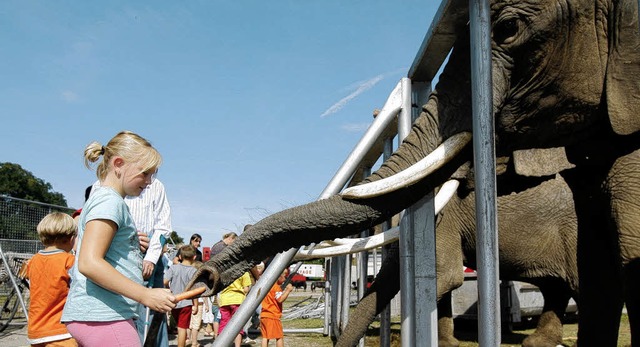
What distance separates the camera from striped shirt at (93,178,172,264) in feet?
13.1

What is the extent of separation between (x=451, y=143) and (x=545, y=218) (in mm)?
4331

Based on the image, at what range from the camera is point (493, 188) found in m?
1.65

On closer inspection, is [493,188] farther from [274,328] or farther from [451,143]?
[274,328]

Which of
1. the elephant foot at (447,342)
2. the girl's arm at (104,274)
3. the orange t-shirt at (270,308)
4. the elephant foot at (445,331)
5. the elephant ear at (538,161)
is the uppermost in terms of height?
the elephant ear at (538,161)

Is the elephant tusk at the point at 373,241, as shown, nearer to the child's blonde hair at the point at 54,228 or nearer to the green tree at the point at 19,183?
the child's blonde hair at the point at 54,228

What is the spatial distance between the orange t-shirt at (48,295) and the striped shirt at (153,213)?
70 centimetres

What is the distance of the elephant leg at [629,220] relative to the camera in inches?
98.0

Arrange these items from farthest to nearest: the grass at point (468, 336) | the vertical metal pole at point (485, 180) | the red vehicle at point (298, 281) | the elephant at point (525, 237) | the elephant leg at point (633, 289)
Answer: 1. the red vehicle at point (298, 281)
2. the grass at point (468, 336)
3. the elephant at point (525, 237)
4. the elephant leg at point (633, 289)
5. the vertical metal pole at point (485, 180)

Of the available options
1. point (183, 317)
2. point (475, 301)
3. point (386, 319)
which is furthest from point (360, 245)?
point (475, 301)

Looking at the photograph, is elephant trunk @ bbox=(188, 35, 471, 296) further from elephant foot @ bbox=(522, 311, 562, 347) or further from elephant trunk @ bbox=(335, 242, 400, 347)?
elephant foot @ bbox=(522, 311, 562, 347)

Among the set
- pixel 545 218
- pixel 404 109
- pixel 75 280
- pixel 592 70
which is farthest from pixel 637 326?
pixel 545 218

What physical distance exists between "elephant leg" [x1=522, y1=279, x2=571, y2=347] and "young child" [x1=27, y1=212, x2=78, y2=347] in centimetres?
499

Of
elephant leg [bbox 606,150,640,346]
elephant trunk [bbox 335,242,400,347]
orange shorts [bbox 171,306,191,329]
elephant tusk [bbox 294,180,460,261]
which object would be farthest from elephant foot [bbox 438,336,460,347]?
elephant leg [bbox 606,150,640,346]

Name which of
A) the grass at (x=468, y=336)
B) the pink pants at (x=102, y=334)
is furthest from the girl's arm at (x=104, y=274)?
the grass at (x=468, y=336)
